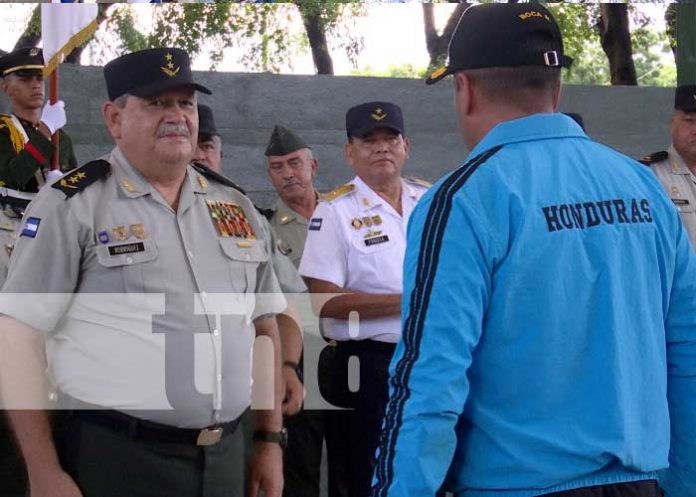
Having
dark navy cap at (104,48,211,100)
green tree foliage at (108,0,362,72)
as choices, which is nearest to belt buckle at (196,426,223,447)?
dark navy cap at (104,48,211,100)

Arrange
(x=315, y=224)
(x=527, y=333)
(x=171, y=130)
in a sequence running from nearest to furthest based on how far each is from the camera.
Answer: (x=527, y=333)
(x=171, y=130)
(x=315, y=224)

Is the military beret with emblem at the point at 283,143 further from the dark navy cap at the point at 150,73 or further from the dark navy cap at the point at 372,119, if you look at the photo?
the dark navy cap at the point at 150,73

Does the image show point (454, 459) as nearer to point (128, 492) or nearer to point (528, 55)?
point (528, 55)

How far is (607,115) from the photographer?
6.49 m

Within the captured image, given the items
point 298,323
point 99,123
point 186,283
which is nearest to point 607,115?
point 99,123

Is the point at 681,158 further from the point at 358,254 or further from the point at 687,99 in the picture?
the point at 358,254

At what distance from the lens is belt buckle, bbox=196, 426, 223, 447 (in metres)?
2.71

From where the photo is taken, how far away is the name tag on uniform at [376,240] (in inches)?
155

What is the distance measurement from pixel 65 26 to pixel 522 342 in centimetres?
312

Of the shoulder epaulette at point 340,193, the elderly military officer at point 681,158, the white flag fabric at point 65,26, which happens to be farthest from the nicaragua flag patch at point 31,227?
the elderly military officer at point 681,158

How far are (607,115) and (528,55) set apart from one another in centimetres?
485

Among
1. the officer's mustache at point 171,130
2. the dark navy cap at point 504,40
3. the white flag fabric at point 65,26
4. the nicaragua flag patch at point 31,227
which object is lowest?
the nicaragua flag patch at point 31,227

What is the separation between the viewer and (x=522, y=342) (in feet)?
5.60

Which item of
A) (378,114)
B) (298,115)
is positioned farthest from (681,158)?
(298,115)
